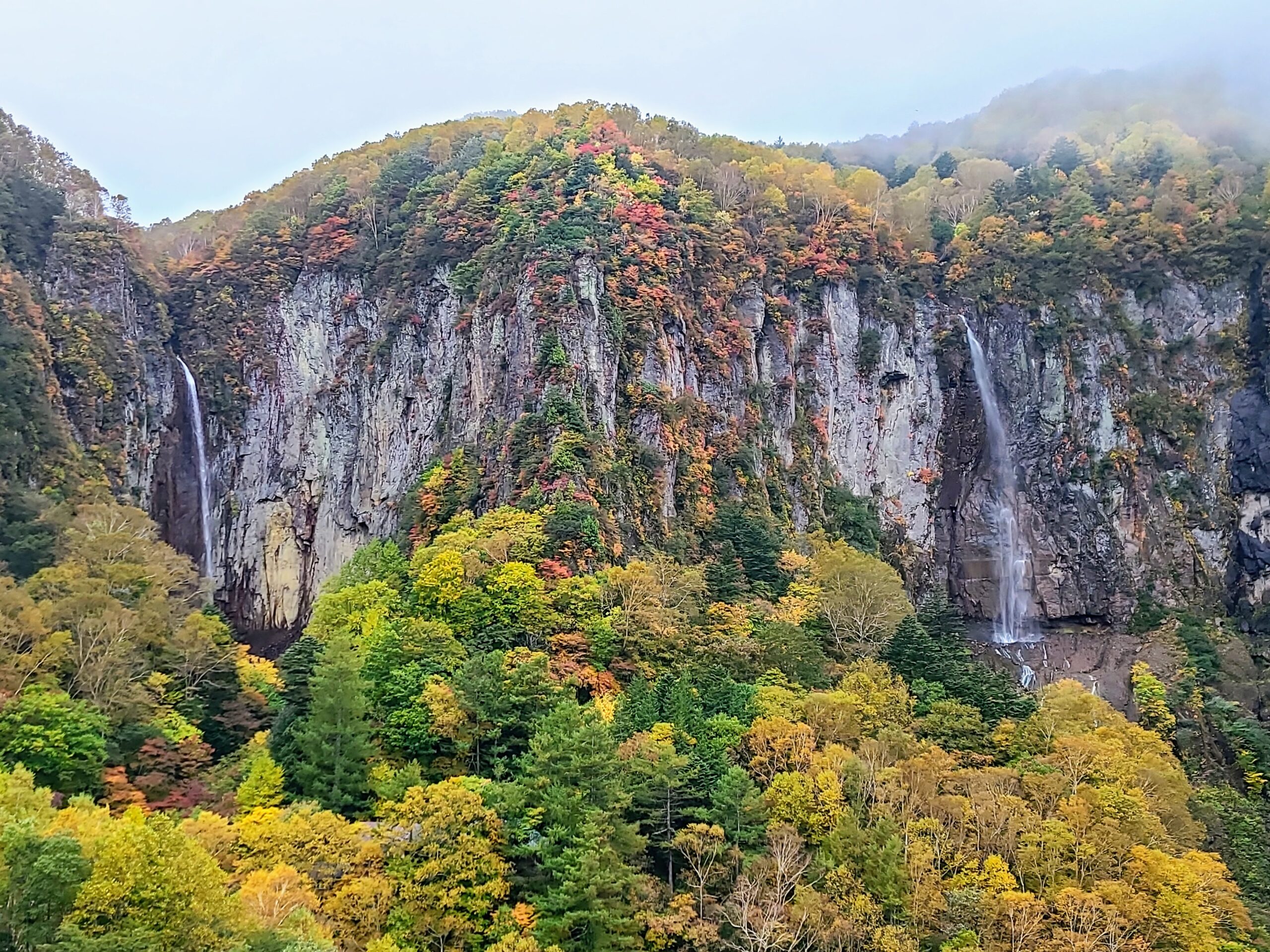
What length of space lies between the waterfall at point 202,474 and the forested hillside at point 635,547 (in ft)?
0.84

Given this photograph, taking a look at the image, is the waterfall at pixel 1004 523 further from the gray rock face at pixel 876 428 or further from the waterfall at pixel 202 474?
the waterfall at pixel 202 474

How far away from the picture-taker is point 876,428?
53625mm

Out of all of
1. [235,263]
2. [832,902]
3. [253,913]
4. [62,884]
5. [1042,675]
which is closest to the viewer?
[62,884]

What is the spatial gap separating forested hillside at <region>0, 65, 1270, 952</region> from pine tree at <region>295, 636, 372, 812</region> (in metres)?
0.12

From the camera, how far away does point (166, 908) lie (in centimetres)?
A: 1518

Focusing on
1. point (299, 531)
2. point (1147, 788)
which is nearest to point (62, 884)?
point (1147, 788)

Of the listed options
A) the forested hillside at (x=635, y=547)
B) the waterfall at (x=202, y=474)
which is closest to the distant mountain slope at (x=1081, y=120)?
the forested hillside at (x=635, y=547)

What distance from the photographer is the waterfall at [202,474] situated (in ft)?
159

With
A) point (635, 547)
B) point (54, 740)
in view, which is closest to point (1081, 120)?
point (635, 547)

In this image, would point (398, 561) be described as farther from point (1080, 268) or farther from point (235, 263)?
point (1080, 268)

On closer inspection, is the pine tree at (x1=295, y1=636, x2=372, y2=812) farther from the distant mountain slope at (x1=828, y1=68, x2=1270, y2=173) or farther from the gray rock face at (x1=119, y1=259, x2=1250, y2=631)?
the distant mountain slope at (x1=828, y1=68, x2=1270, y2=173)

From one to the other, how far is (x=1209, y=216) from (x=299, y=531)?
4776 centimetres

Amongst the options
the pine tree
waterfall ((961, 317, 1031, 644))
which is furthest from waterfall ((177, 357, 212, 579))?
waterfall ((961, 317, 1031, 644))

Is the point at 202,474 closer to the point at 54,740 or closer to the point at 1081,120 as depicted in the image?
the point at 54,740
